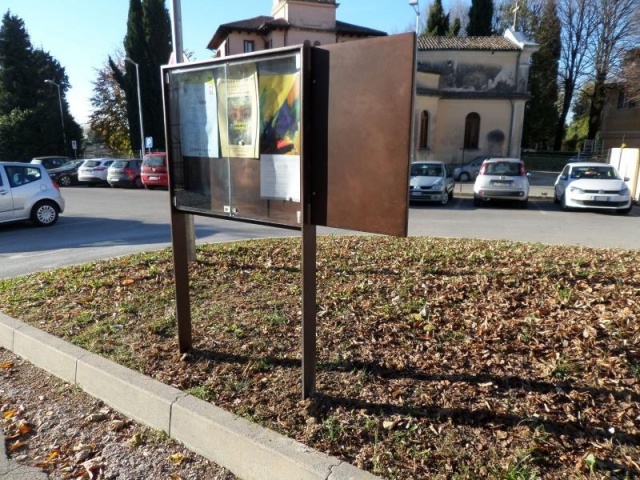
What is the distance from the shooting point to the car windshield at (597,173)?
15.1 metres

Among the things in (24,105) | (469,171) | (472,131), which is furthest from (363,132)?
(24,105)

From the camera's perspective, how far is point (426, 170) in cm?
1756

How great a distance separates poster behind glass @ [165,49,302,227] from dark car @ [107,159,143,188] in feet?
73.7

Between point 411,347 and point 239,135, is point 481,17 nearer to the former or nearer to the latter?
point 411,347

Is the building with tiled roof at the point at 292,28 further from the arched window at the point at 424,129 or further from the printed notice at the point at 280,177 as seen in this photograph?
the printed notice at the point at 280,177

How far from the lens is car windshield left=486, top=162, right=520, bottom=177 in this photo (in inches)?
643

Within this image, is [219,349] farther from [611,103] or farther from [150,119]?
[611,103]

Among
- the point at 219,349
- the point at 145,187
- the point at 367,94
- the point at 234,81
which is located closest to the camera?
the point at 367,94

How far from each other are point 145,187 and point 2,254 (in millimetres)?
16006

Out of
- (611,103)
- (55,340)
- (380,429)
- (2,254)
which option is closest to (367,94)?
(380,429)

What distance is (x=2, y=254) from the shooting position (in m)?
8.62

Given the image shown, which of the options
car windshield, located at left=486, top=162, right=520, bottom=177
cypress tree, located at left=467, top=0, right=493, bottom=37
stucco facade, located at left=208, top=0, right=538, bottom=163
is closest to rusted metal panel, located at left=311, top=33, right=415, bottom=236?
car windshield, located at left=486, top=162, right=520, bottom=177

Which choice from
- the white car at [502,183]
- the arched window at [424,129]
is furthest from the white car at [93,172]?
the arched window at [424,129]

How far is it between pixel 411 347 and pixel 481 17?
2075 inches
